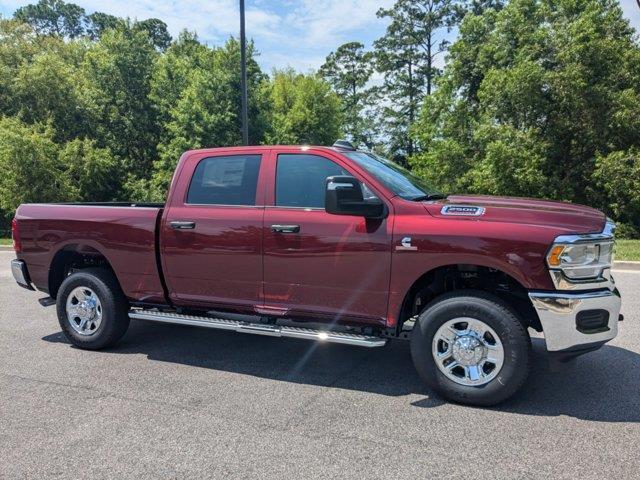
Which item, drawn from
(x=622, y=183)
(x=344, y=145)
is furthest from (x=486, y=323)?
(x=622, y=183)

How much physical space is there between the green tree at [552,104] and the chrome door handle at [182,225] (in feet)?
55.9

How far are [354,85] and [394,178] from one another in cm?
5115

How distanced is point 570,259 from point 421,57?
1776 inches

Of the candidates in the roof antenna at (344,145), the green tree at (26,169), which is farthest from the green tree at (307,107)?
the roof antenna at (344,145)

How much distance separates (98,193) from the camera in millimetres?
26641

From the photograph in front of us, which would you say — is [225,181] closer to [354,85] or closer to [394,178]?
[394,178]

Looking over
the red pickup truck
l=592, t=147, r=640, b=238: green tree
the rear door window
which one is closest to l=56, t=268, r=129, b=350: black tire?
the red pickup truck

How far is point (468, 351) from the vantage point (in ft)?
13.1

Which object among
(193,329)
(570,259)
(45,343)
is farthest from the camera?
(193,329)

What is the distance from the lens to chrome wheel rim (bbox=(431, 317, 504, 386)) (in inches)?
155

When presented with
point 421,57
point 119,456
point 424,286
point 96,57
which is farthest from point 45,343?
point 421,57

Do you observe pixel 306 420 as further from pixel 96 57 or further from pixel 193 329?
pixel 96 57

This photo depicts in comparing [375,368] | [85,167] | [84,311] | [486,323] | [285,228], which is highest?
[85,167]

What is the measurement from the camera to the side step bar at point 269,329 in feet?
13.7
